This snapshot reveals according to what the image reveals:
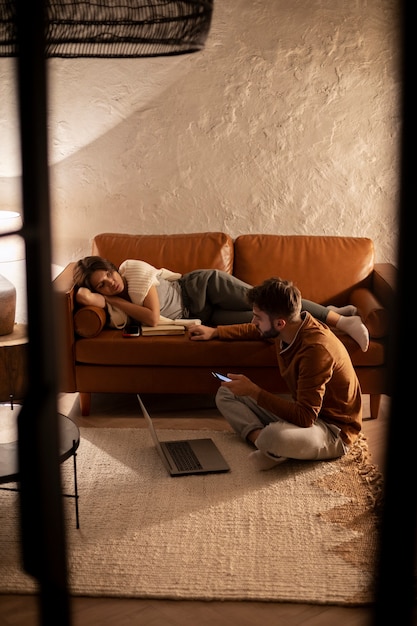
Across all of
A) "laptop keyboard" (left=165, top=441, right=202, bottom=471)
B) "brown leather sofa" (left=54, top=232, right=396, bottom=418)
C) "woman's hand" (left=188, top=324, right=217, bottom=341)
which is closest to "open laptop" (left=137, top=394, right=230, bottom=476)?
"laptop keyboard" (left=165, top=441, right=202, bottom=471)

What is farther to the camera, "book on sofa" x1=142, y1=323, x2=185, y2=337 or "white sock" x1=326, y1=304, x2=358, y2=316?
"white sock" x1=326, y1=304, x2=358, y2=316

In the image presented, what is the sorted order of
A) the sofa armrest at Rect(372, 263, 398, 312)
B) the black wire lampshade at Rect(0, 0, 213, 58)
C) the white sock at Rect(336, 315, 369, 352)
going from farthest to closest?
the sofa armrest at Rect(372, 263, 398, 312) → the white sock at Rect(336, 315, 369, 352) → the black wire lampshade at Rect(0, 0, 213, 58)

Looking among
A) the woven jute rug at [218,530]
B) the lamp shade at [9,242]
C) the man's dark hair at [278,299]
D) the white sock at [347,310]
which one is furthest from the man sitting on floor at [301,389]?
the lamp shade at [9,242]

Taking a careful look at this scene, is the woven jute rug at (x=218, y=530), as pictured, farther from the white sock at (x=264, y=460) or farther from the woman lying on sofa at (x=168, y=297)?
the woman lying on sofa at (x=168, y=297)

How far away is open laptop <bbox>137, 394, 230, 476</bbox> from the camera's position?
316 centimetres

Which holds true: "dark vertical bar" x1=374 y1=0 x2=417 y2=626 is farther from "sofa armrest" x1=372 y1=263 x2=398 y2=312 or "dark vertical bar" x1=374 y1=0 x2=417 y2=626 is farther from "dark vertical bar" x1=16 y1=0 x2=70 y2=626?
"sofa armrest" x1=372 y1=263 x2=398 y2=312

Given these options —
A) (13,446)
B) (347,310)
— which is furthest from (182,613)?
(347,310)

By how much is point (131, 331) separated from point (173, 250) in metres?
0.72

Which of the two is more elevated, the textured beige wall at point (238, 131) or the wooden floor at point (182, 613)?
the textured beige wall at point (238, 131)

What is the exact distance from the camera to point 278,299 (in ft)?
10.1

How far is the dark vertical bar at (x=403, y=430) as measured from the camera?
1.47 feet

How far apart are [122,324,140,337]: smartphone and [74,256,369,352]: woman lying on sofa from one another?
5cm

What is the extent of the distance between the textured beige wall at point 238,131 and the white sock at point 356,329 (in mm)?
907

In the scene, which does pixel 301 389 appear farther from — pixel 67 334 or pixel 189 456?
pixel 67 334
